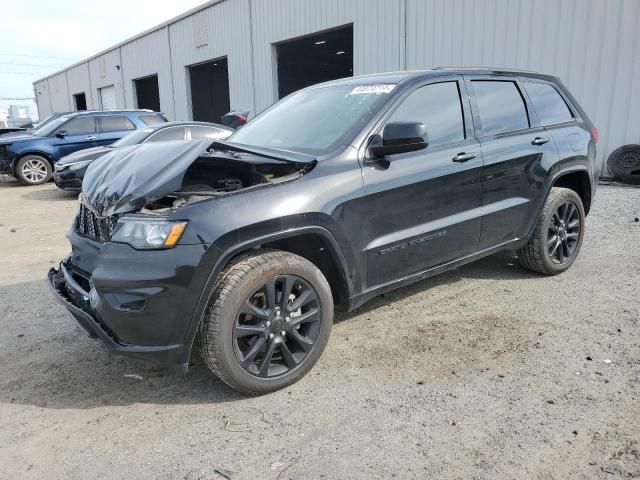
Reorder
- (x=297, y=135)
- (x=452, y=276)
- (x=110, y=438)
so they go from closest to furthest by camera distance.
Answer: (x=110, y=438)
(x=297, y=135)
(x=452, y=276)

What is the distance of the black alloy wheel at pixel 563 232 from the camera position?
4.50m

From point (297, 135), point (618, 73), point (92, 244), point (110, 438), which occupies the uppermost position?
point (618, 73)

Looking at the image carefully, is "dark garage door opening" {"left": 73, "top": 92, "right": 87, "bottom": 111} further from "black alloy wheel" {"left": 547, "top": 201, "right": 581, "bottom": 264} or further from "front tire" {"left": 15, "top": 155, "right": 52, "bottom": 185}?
"black alloy wheel" {"left": 547, "top": 201, "right": 581, "bottom": 264}

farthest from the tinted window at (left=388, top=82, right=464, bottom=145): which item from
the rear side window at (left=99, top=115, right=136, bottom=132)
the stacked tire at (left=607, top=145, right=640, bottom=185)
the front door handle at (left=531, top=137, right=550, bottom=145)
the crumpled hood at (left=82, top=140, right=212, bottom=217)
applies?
the rear side window at (left=99, top=115, right=136, bottom=132)

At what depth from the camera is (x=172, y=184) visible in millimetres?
2645

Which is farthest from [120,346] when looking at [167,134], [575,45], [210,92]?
[210,92]

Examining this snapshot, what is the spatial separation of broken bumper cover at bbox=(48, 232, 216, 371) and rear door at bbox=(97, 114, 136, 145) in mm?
10685

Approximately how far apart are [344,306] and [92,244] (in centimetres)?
155

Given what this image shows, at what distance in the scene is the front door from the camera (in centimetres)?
317

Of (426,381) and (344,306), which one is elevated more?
(344,306)

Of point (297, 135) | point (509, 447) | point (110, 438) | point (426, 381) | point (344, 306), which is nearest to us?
point (509, 447)

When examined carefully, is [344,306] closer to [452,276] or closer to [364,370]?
[364,370]

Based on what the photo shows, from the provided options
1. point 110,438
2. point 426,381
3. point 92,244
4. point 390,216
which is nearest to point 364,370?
point 426,381

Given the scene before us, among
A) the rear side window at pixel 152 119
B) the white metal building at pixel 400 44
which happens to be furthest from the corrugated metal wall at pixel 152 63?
the rear side window at pixel 152 119
